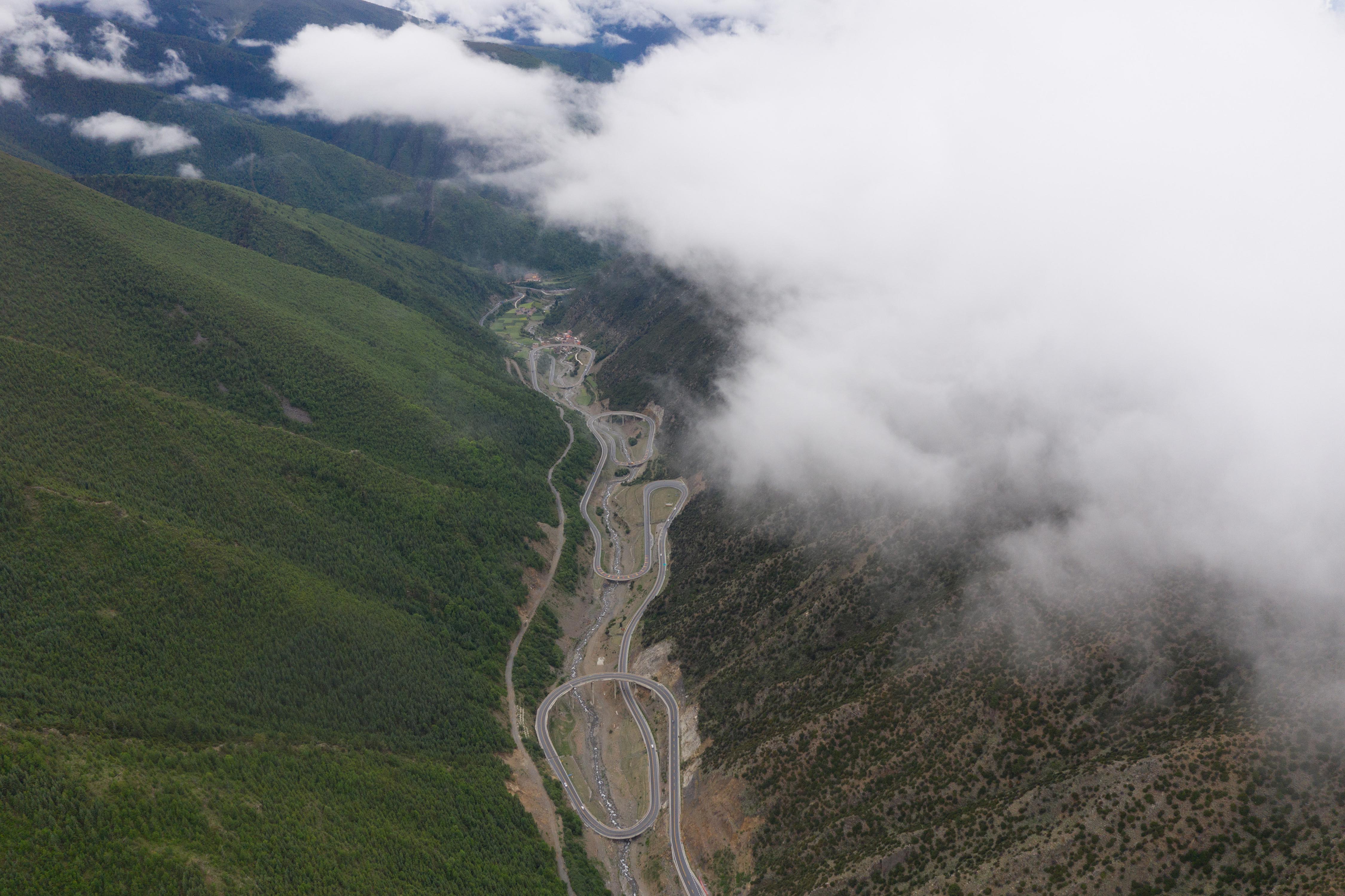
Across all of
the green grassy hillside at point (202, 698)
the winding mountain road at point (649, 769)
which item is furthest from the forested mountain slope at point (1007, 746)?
the green grassy hillside at point (202, 698)

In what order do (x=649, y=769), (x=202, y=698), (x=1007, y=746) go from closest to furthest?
1. (x=1007, y=746)
2. (x=202, y=698)
3. (x=649, y=769)

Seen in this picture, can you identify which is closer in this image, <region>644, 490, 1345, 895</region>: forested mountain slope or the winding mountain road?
<region>644, 490, 1345, 895</region>: forested mountain slope

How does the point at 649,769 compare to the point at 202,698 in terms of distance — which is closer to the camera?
the point at 202,698

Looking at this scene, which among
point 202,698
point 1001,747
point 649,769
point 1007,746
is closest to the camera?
point 1007,746

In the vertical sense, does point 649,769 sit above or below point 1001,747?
below

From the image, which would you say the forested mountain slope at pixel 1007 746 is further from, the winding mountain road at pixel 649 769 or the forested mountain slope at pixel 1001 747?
the winding mountain road at pixel 649 769

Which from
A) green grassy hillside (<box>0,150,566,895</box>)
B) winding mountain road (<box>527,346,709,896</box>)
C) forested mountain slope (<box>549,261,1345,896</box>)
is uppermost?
forested mountain slope (<box>549,261,1345,896</box>)

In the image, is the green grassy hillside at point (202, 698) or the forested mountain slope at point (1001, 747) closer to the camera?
the forested mountain slope at point (1001, 747)

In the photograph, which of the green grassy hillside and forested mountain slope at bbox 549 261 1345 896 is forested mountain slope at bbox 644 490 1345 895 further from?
the green grassy hillside

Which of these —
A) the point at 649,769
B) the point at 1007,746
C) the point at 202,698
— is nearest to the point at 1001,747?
the point at 1007,746

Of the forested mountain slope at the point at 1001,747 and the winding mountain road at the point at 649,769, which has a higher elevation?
the forested mountain slope at the point at 1001,747

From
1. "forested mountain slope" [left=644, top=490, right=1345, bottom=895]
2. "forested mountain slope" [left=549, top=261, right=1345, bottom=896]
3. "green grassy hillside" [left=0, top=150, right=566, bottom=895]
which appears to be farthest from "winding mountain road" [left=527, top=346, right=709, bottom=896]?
"green grassy hillside" [left=0, top=150, right=566, bottom=895]

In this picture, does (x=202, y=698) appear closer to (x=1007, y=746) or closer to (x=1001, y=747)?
(x=1001, y=747)
